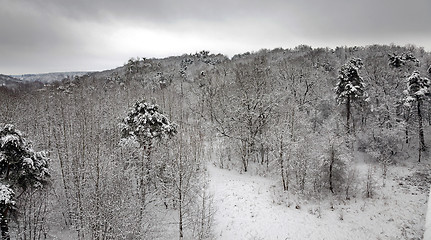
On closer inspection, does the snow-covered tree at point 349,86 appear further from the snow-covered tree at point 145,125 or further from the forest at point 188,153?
the snow-covered tree at point 145,125

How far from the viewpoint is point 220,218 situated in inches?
680

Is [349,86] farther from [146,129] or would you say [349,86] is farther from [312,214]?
[146,129]

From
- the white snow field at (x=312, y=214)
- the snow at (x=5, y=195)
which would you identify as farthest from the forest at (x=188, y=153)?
the white snow field at (x=312, y=214)

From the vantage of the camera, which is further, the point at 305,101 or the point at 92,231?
the point at 305,101

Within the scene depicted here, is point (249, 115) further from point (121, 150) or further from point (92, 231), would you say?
point (92, 231)

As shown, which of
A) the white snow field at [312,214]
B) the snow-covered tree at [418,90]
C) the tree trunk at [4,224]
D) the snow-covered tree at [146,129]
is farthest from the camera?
the snow-covered tree at [418,90]

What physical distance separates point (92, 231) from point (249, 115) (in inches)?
723

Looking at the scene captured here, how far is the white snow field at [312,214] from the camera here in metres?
15.7

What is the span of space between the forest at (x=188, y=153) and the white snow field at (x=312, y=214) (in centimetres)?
58

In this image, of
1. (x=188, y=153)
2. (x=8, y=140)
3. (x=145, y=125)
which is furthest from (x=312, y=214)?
(x=8, y=140)

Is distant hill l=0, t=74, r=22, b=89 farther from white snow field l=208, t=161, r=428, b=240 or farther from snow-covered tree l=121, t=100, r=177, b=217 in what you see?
white snow field l=208, t=161, r=428, b=240

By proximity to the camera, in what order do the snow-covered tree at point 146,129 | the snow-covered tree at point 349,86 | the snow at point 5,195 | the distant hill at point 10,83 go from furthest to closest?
the distant hill at point 10,83
the snow-covered tree at point 349,86
the snow-covered tree at point 146,129
the snow at point 5,195

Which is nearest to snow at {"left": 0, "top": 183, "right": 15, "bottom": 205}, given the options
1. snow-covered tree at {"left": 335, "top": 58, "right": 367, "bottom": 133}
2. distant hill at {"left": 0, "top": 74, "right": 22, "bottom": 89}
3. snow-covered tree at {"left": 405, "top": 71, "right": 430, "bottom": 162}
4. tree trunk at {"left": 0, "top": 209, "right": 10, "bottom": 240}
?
tree trunk at {"left": 0, "top": 209, "right": 10, "bottom": 240}

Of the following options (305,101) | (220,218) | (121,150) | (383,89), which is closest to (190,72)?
(305,101)
